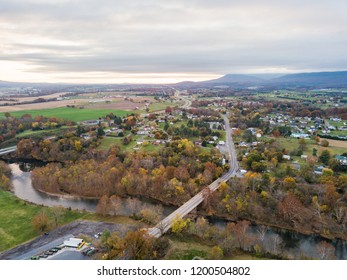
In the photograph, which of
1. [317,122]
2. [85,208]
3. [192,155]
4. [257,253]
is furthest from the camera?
[317,122]

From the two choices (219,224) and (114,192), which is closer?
(219,224)

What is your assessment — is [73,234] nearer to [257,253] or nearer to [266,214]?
[257,253]

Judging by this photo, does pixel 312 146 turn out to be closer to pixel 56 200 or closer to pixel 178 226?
pixel 178 226

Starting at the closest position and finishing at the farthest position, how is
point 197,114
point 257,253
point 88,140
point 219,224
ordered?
1. point 257,253
2. point 219,224
3. point 88,140
4. point 197,114

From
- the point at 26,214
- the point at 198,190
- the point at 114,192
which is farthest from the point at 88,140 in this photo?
the point at 198,190

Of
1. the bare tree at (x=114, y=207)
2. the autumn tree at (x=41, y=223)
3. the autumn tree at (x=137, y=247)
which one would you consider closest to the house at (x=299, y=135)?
the bare tree at (x=114, y=207)

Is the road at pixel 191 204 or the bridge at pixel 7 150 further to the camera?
the bridge at pixel 7 150

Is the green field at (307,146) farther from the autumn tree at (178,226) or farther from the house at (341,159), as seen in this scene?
the autumn tree at (178,226)

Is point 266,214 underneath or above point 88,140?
underneath
